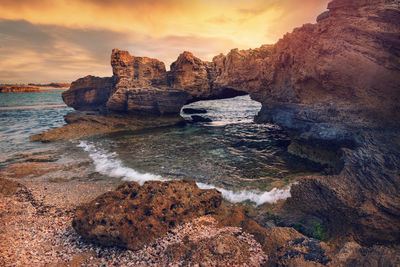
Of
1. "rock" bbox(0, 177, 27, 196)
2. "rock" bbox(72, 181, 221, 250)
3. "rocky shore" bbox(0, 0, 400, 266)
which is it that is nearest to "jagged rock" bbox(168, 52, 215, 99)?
"rocky shore" bbox(0, 0, 400, 266)

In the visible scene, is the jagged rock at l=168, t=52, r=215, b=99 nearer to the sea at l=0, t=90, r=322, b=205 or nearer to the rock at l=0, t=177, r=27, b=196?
the sea at l=0, t=90, r=322, b=205

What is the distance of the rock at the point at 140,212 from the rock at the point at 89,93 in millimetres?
25767

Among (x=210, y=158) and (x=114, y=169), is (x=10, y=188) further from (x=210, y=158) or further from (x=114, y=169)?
(x=210, y=158)

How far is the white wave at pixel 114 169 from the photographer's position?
9.16 m

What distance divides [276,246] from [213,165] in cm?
629

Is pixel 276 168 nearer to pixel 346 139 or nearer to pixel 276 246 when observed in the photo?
pixel 346 139

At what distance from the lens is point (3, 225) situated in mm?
5277

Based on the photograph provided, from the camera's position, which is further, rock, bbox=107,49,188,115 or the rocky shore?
rock, bbox=107,49,188,115

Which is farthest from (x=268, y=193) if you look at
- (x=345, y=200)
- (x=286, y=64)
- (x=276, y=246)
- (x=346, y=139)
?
(x=286, y=64)

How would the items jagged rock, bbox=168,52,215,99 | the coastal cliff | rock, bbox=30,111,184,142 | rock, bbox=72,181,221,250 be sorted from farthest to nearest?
jagged rock, bbox=168,52,215,99 → rock, bbox=30,111,184,142 → the coastal cliff → rock, bbox=72,181,221,250

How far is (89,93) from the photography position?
1141 inches

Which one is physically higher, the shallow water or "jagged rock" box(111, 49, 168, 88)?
"jagged rock" box(111, 49, 168, 88)

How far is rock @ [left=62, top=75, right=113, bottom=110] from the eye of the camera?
28266mm

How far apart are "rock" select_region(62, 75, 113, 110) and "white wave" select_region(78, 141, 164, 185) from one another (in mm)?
17521
